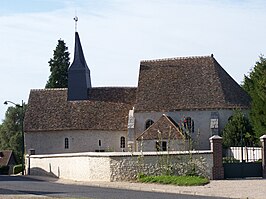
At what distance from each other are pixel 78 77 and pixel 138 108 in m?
9.97

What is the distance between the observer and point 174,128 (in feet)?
184

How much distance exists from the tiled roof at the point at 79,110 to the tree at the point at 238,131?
1233 centimetres

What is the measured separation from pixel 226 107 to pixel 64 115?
16.4m

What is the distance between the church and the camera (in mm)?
58312

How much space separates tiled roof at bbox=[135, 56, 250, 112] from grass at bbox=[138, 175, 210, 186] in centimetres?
2691

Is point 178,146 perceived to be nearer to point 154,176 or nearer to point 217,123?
point 217,123

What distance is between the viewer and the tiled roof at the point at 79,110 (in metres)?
62.8

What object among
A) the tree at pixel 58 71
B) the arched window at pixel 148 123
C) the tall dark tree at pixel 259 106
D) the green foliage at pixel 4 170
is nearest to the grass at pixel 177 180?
the tall dark tree at pixel 259 106

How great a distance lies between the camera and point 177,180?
30.1m

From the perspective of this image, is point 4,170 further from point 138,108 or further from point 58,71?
point 138,108

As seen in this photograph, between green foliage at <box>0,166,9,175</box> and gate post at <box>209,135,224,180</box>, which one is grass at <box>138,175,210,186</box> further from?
green foliage at <box>0,166,9,175</box>

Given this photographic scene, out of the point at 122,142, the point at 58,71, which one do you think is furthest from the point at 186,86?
the point at 58,71

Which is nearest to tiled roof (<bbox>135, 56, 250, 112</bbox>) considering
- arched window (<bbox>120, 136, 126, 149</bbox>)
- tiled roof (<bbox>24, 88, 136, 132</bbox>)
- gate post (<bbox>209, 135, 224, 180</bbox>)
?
tiled roof (<bbox>24, 88, 136, 132</bbox>)

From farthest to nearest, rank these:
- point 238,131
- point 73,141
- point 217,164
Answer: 1. point 73,141
2. point 238,131
3. point 217,164
